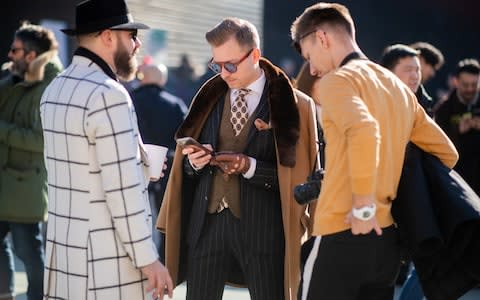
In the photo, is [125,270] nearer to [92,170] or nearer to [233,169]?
[92,170]

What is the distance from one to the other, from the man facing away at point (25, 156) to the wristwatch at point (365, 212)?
117 inches

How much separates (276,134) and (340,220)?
36.3 inches

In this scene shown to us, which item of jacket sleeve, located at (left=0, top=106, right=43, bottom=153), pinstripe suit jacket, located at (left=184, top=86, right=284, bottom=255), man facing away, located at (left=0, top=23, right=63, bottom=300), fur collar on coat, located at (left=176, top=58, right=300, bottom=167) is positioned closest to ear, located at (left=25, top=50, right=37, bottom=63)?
man facing away, located at (left=0, top=23, right=63, bottom=300)

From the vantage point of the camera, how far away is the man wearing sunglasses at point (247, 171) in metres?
4.22

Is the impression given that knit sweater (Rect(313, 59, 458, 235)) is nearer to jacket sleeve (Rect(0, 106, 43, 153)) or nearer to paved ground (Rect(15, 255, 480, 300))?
jacket sleeve (Rect(0, 106, 43, 153))

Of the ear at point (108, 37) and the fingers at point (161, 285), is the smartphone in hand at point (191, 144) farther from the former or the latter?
the fingers at point (161, 285)

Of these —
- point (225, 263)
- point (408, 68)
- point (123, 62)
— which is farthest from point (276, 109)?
point (408, 68)

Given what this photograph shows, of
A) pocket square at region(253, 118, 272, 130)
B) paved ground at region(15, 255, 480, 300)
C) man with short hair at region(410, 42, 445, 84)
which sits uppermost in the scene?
pocket square at region(253, 118, 272, 130)

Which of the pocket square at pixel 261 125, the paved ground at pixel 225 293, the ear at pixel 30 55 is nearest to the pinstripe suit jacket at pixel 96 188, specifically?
the pocket square at pixel 261 125

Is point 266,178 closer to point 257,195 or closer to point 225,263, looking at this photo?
point 257,195

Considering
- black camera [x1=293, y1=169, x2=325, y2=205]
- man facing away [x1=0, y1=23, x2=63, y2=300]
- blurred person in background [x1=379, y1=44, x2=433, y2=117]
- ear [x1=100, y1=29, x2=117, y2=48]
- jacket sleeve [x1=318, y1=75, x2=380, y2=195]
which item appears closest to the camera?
jacket sleeve [x1=318, y1=75, x2=380, y2=195]

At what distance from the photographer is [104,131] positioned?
3.28 meters

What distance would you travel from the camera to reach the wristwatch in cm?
328

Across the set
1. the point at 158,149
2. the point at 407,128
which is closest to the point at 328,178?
the point at 407,128
